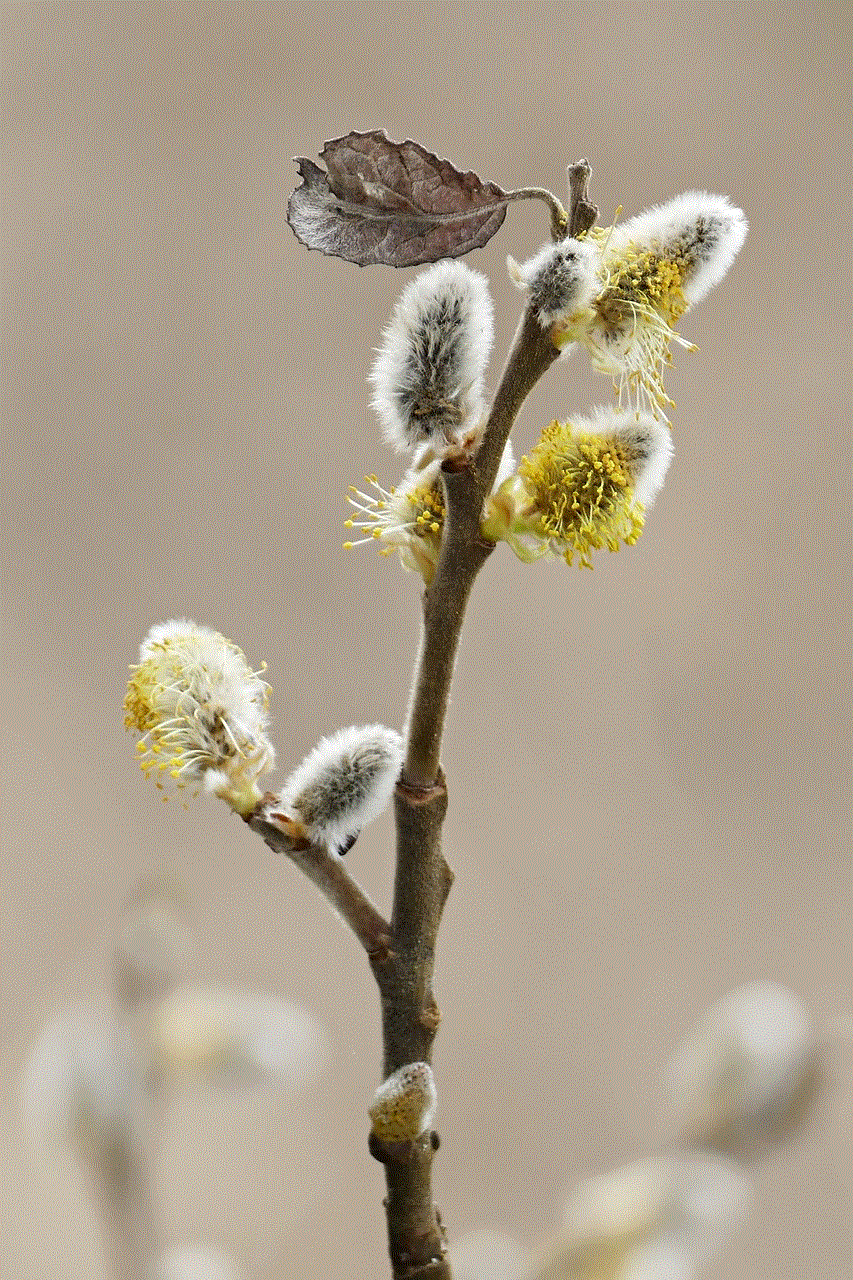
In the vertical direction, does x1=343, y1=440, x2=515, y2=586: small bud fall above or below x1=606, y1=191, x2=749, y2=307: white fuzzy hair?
below

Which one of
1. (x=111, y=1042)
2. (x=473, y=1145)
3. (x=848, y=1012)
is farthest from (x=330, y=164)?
(x=848, y=1012)

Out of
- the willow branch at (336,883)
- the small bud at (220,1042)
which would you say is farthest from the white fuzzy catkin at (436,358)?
the small bud at (220,1042)

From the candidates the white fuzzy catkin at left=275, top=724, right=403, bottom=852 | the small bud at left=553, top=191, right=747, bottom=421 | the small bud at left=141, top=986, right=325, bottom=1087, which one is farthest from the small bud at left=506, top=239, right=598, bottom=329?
the small bud at left=141, top=986, right=325, bottom=1087

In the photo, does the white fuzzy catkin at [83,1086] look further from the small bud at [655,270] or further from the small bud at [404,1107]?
the small bud at [655,270]

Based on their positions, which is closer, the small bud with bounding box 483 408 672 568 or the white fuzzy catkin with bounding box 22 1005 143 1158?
the small bud with bounding box 483 408 672 568

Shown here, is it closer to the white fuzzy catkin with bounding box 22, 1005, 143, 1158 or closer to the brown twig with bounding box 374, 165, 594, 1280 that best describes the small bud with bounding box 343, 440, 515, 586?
the brown twig with bounding box 374, 165, 594, 1280

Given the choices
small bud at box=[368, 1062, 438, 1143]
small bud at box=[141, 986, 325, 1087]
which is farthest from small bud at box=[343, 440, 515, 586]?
small bud at box=[141, 986, 325, 1087]

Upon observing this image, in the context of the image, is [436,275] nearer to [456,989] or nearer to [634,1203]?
[634,1203]

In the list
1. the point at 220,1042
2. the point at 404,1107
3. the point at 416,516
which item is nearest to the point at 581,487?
the point at 416,516

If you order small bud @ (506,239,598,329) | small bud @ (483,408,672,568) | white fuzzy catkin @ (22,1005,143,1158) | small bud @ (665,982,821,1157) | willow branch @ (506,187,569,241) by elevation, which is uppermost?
willow branch @ (506,187,569,241)
